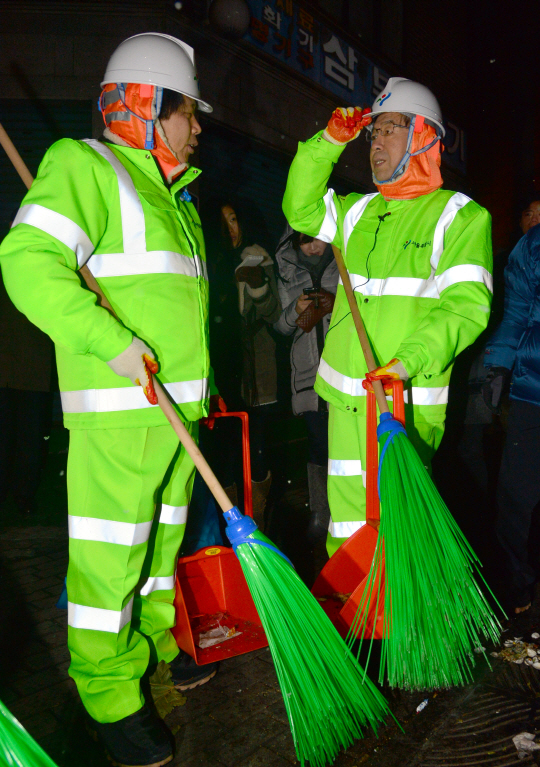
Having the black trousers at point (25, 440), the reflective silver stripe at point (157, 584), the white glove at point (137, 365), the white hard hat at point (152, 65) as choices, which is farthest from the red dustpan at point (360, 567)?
the black trousers at point (25, 440)

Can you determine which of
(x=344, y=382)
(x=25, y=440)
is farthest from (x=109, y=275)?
(x=25, y=440)

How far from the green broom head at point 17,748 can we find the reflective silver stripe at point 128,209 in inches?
54.7

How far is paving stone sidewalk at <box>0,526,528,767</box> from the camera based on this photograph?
2051mm

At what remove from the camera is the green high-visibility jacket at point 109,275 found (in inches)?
70.6

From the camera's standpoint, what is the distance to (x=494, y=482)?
5.63 m

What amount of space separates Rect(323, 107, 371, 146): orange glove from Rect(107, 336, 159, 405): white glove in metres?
1.22

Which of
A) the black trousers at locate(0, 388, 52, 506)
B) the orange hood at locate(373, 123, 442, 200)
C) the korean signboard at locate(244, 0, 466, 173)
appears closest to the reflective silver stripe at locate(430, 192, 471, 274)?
the orange hood at locate(373, 123, 442, 200)

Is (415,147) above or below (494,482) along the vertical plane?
above

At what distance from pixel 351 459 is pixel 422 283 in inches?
30.8

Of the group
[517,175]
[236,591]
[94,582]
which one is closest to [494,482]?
[236,591]

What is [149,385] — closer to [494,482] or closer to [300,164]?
[300,164]

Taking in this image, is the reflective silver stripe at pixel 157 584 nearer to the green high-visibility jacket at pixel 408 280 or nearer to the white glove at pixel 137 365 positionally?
Result: the white glove at pixel 137 365

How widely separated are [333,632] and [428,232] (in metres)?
1.55

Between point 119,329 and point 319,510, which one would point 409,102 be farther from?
point 319,510
